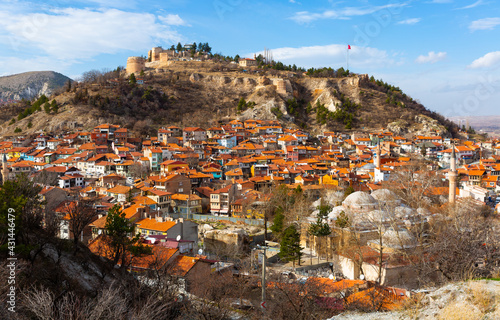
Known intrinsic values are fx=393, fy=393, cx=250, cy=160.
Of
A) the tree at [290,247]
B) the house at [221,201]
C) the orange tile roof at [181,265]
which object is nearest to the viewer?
the orange tile roof at [181,265]

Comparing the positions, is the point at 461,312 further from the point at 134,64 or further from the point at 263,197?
the point at 134,64

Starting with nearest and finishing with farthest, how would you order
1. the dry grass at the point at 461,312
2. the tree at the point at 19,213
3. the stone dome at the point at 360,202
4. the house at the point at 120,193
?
the dry grass at the point at 461,312 → the tree at the point at 19,213 → the stone dome at the point at 360,202 → the house at the point at 120,193

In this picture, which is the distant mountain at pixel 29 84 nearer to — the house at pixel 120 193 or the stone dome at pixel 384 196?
the house at pixel 120 193

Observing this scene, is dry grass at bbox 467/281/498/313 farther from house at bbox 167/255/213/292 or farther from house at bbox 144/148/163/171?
house at bbox 144/148/163/171

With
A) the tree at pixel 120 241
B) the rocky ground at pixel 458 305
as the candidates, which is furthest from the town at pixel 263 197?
the rocky ground at pixel 458 305

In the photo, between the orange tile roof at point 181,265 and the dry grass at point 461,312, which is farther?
the orange tile roof at point 181,265

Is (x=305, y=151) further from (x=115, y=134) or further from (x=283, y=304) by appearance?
(x=283, y=304)

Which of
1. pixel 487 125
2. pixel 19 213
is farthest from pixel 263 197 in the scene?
pixel 487 125
